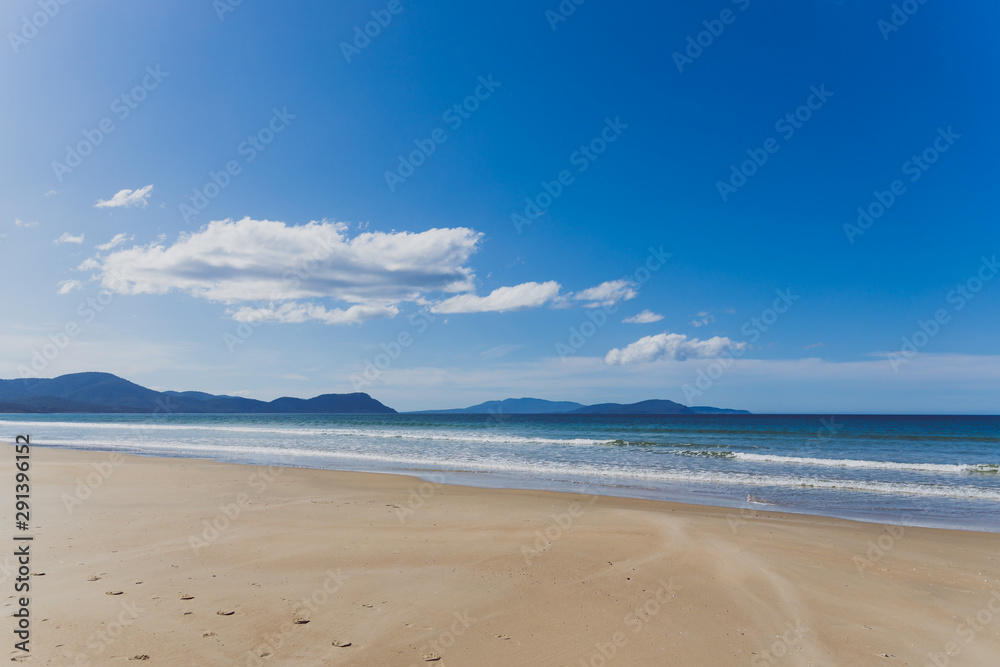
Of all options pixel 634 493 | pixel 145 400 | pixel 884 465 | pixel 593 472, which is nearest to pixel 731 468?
pixel 593 472

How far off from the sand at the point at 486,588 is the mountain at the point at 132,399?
17428 centimetres

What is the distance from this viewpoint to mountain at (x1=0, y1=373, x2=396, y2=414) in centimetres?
16712

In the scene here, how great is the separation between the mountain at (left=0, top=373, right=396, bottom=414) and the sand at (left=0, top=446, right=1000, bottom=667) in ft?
572

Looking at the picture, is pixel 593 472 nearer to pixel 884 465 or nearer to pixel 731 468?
pixel 731 468

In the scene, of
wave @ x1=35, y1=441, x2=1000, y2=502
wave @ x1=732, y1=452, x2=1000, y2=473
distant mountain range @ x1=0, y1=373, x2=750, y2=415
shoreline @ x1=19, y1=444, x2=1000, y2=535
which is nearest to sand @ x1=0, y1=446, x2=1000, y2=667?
shoreline @ x1=19, y1=444, x2=1000, y2=535

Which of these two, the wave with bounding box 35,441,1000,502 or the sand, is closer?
the sand

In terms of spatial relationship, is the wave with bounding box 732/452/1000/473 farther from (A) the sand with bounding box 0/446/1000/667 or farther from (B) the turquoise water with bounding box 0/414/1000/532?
(A) the sand with bounding box 0/446/1000/667

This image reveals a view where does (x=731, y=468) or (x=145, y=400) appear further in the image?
(x=145, y=400)

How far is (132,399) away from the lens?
175125 mm

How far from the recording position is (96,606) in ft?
16.6

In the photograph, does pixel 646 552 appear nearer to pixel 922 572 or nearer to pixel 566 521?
pixel 566 521

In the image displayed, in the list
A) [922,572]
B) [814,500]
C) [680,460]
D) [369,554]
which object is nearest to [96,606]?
[369,554]

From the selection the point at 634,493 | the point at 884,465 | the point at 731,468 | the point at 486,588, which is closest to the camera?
the point at 486,588

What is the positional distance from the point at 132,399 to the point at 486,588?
210436 millimetres
